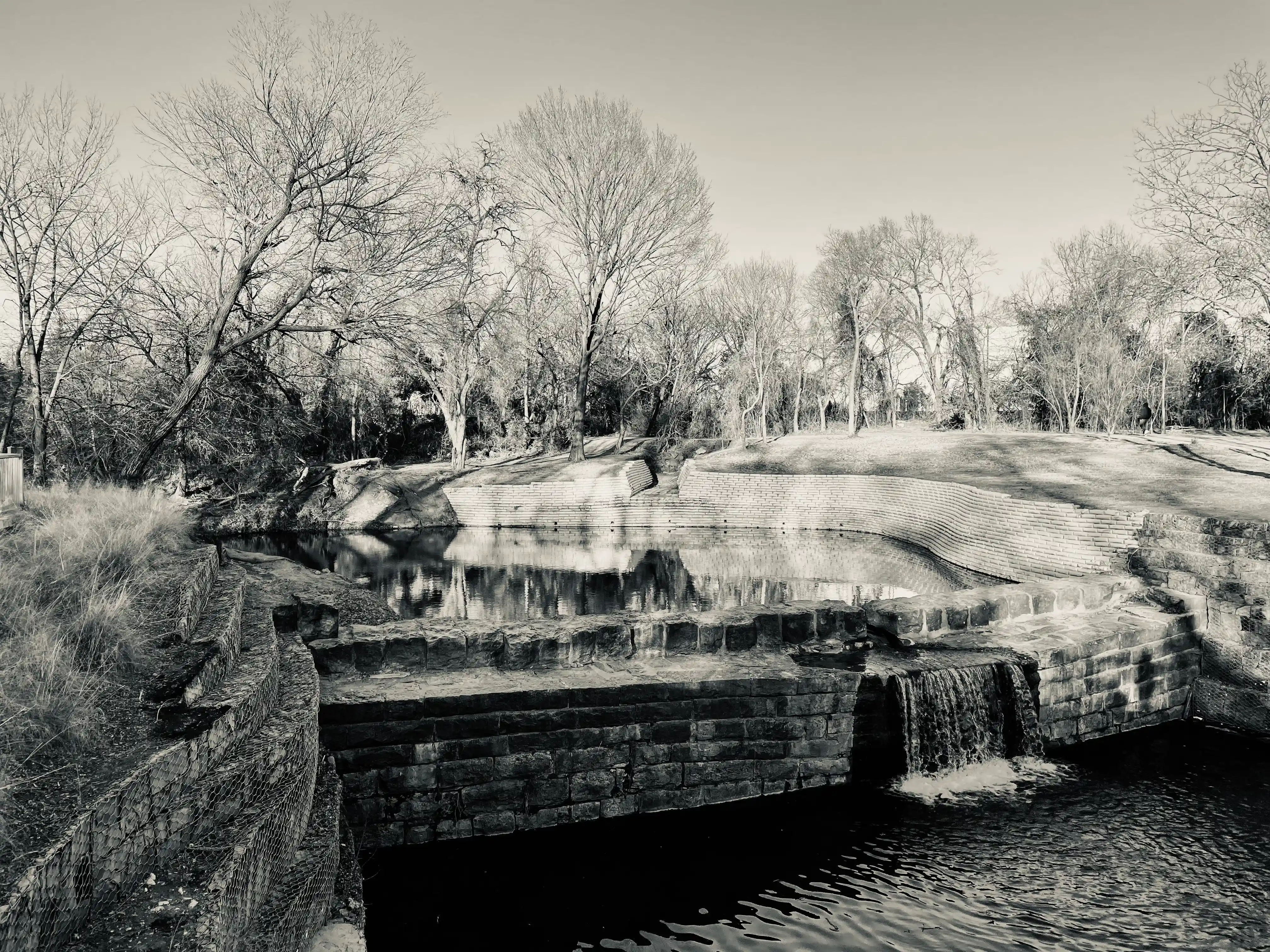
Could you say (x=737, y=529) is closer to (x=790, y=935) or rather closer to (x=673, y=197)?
(x=673, y=197)

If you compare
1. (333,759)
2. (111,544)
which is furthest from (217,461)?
(333,759)

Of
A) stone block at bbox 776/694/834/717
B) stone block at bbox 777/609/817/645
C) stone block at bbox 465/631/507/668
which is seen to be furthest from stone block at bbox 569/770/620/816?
stone block at bbox 777/609/817/645

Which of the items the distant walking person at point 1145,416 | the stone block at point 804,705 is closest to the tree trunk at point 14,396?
the stone block at point 804,705

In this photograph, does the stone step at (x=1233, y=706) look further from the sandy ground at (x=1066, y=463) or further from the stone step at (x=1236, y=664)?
the sandy ground at (x=1066, y=463)

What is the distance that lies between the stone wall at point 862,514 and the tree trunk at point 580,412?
2.84m

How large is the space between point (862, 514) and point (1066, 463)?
19.1 feet

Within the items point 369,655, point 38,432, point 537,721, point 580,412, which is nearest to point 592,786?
point 537,721

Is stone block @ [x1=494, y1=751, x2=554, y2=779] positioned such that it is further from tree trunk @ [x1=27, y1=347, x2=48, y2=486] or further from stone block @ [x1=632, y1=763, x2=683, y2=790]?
tree trunk @ [x1=27, y1=347, x2=48, y2=486]

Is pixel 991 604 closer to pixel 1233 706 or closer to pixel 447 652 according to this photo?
pixel 1233 706

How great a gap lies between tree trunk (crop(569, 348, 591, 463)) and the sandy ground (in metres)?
4.34

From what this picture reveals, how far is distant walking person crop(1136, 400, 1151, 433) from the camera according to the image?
3086 centimetres

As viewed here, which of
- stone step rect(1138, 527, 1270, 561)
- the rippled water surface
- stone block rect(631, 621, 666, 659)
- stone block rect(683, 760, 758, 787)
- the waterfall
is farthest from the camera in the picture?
stone step rect(1138, 527, 1270, 561)

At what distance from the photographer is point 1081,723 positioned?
723 cm

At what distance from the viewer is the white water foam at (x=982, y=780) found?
6.02m
